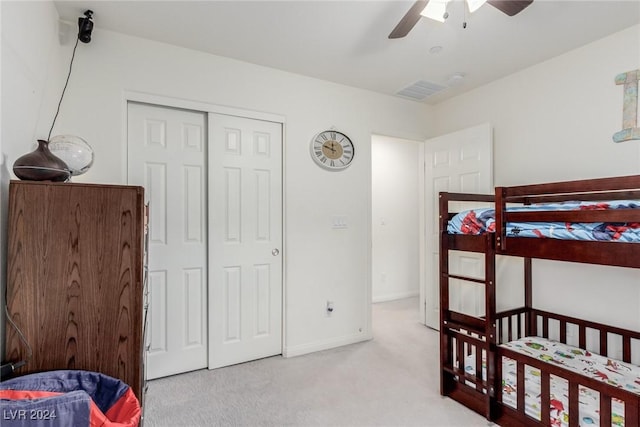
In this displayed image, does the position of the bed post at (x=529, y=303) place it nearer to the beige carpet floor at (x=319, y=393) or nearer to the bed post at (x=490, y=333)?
the beige carpet floor at (x=319, y=393)

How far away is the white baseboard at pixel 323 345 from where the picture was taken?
279cm

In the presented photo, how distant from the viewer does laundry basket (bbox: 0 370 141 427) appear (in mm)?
948

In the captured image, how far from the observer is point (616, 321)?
2.17 m

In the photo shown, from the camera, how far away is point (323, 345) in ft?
9.63

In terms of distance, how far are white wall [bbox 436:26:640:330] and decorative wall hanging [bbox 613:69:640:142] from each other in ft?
0.12

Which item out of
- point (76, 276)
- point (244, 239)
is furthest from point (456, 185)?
point (76, 276)

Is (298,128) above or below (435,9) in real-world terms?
below

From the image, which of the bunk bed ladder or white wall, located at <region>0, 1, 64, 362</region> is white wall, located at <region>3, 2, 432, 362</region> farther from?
the bunk bed ladder

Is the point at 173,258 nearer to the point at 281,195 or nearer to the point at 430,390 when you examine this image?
the point at 281,195

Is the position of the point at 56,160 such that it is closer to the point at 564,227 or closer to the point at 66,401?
the point at 66,401

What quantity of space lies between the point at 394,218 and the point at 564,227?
3295 millimetres

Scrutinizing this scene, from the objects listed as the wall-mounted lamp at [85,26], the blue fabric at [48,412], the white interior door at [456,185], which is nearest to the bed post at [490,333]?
the white interior door at [456,185]

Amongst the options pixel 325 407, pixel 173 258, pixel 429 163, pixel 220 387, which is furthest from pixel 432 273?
pixel 173 258

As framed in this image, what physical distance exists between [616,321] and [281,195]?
2582 mm
